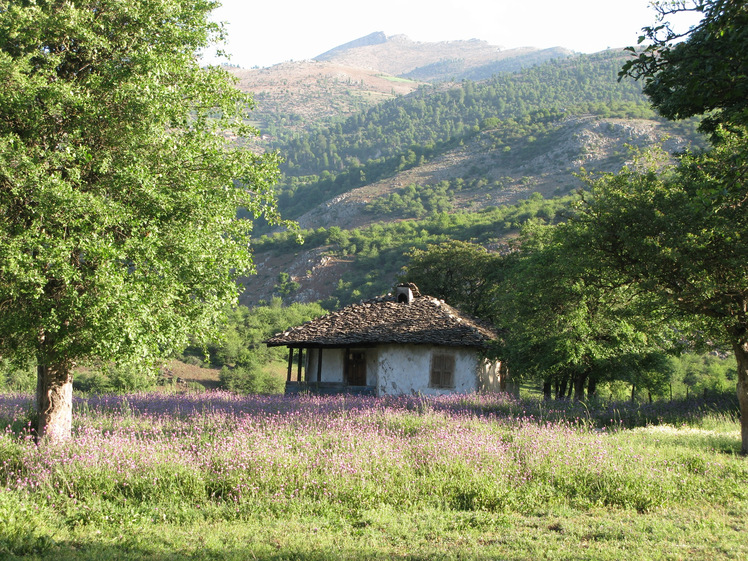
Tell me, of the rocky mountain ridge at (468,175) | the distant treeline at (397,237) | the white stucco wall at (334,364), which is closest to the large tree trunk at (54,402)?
the white stucco wall at (334,364)

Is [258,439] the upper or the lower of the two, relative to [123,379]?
upper

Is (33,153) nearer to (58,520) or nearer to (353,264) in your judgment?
(58,520)

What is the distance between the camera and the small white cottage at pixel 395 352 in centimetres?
2597

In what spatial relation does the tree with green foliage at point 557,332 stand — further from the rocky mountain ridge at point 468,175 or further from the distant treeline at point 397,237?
the rocky mountain ridge at point 468,175

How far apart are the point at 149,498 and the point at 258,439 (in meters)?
1.75

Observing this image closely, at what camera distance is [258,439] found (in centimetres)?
875

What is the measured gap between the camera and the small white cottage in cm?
2597

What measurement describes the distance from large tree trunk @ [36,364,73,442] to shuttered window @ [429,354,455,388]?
18.3 m

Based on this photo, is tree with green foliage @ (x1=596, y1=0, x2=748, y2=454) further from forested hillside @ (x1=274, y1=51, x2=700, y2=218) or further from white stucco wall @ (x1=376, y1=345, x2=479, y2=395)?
forested hillside @ (x1=274, y1=51, x2=700, y2=218)

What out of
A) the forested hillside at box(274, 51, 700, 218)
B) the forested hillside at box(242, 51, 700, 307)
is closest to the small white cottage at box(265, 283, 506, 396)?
the forested hillside at box(242, 51, 700, 307)

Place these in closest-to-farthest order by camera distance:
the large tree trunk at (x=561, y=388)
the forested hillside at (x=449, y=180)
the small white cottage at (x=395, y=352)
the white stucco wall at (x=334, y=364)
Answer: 1. the small white cottage at (x=395, y=352)
2. the white stucco wall at (x=334, y=364)
3. the large tree trunk at (x=561, y=388)
4. the forested hillside at (x=449, y=180)

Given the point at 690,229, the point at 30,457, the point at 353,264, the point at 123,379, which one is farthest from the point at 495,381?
the point at 353,264

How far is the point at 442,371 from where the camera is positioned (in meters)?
26.6

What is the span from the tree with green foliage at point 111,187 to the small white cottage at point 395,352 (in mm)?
16163
